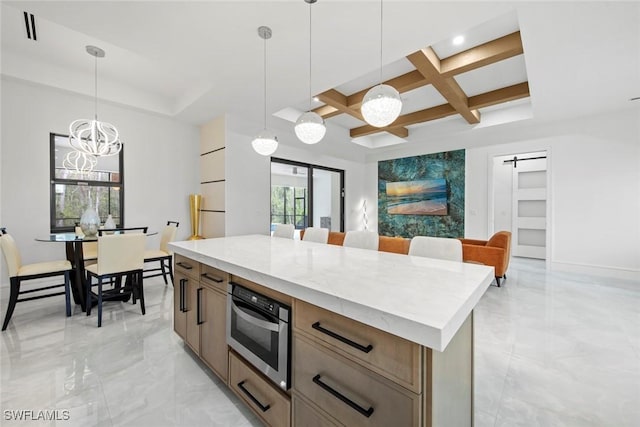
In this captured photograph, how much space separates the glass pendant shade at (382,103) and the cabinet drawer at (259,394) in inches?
69.1

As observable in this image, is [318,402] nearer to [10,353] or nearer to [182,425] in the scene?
[182,425]

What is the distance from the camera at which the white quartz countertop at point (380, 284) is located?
2.62 ft

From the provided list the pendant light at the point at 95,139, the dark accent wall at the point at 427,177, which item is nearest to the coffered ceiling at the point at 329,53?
the pendant light at the point at 95,139

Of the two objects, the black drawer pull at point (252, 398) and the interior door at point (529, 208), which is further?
the interior door at point (529, 208)

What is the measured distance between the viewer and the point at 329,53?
271 cm

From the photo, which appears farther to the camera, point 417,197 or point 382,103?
point 417,197

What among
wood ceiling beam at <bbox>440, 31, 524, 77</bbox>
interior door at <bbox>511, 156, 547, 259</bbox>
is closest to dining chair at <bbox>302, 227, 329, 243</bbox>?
wood ceiling beam at <bbox>440, 31, 524, 77</bbox>

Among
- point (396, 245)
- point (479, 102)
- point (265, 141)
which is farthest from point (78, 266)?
point (479, 102)

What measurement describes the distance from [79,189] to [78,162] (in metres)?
0.40

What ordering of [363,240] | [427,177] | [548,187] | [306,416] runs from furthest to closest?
[427,177] → [548,187] → [363,240] → [306,416]

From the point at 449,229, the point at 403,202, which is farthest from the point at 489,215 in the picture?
the point at 403,202

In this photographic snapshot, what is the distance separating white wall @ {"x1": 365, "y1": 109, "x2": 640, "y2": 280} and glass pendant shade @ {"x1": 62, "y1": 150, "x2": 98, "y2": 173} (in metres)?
7.15

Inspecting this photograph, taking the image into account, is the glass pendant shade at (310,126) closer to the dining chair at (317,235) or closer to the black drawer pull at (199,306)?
the dining chair at (317,235)

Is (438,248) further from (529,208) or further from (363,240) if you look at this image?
(529,208)
